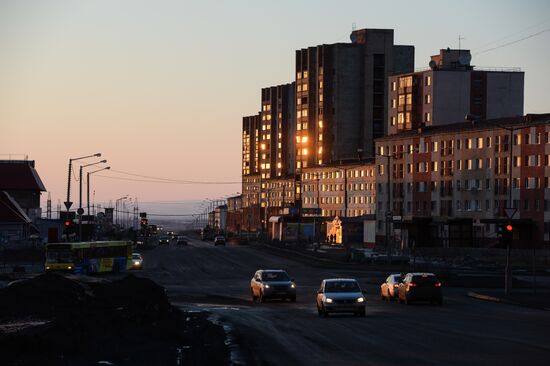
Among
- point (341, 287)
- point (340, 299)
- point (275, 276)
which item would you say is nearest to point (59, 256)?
point (275, 276)

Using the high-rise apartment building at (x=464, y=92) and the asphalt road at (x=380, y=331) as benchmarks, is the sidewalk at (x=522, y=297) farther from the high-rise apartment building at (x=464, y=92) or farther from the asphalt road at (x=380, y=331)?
the high-rise apartment building at (x=464, y=92)

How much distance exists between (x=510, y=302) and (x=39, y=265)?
52.4 m

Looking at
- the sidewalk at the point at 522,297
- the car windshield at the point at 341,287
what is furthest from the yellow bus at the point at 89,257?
the car windshield at the point at 341,287

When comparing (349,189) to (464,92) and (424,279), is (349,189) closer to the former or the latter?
(464,92)

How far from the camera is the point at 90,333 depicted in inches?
1091

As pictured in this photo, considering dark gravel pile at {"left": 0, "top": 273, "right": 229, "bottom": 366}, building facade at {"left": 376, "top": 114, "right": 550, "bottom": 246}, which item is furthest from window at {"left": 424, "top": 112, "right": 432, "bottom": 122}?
dark gravel pile at {"left": 0, "top": 273, "right": 229, "bottom": 366}

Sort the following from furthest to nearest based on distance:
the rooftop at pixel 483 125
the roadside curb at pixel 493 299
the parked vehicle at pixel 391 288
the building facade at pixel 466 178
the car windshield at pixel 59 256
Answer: the building facade at pixel 466 178, the rooftop at pixel 483 125, the car windshield at pixel 59 256, the parked vehicle at pixel 391 288, the roadside curb at pixel 493 299

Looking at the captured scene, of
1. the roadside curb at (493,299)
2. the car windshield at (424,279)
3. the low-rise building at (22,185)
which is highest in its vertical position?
the low-rise building at (22,185)

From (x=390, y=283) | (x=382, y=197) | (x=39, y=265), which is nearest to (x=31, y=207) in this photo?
(x=382, y=197)

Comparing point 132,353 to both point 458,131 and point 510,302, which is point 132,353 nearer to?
point 510,302

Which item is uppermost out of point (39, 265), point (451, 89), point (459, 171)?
point (451, 89)

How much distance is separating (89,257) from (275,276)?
91.8ft

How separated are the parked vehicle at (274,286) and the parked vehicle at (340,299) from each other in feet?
32.9

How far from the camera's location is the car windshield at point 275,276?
2013 inches
